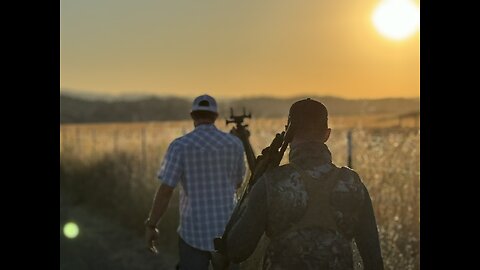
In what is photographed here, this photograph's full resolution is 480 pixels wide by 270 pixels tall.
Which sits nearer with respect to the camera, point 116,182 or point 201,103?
point 201,103

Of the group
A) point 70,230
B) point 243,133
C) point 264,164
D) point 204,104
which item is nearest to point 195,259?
point 204,104

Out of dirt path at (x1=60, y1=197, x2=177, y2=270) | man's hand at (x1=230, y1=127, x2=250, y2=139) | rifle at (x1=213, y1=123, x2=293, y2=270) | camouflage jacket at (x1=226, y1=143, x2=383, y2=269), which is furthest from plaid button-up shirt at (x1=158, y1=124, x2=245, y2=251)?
dirt path at (x1=60, y1=197, x2=177, y2=270)

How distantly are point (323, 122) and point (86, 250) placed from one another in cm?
786

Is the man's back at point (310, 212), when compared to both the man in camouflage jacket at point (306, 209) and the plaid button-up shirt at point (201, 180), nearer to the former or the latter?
the man in camouflage jacket at point (306, 209)

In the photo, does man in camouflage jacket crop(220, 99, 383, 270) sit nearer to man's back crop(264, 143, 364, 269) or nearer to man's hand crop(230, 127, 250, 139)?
man's back crop(264, 143, 364, 269)

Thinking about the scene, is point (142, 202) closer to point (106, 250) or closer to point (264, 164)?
point (106, 250)

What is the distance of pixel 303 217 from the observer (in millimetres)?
3439

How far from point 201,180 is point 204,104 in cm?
60

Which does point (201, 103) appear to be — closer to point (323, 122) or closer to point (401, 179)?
point (323, 122)

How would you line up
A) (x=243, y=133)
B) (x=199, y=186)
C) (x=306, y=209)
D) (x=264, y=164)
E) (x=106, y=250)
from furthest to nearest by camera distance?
1. (x=106, y=250)
2. (x=243, y=133)
3. (x=199, y=186)
4. (x=264, y=164)
5. (x=306, y=209)
